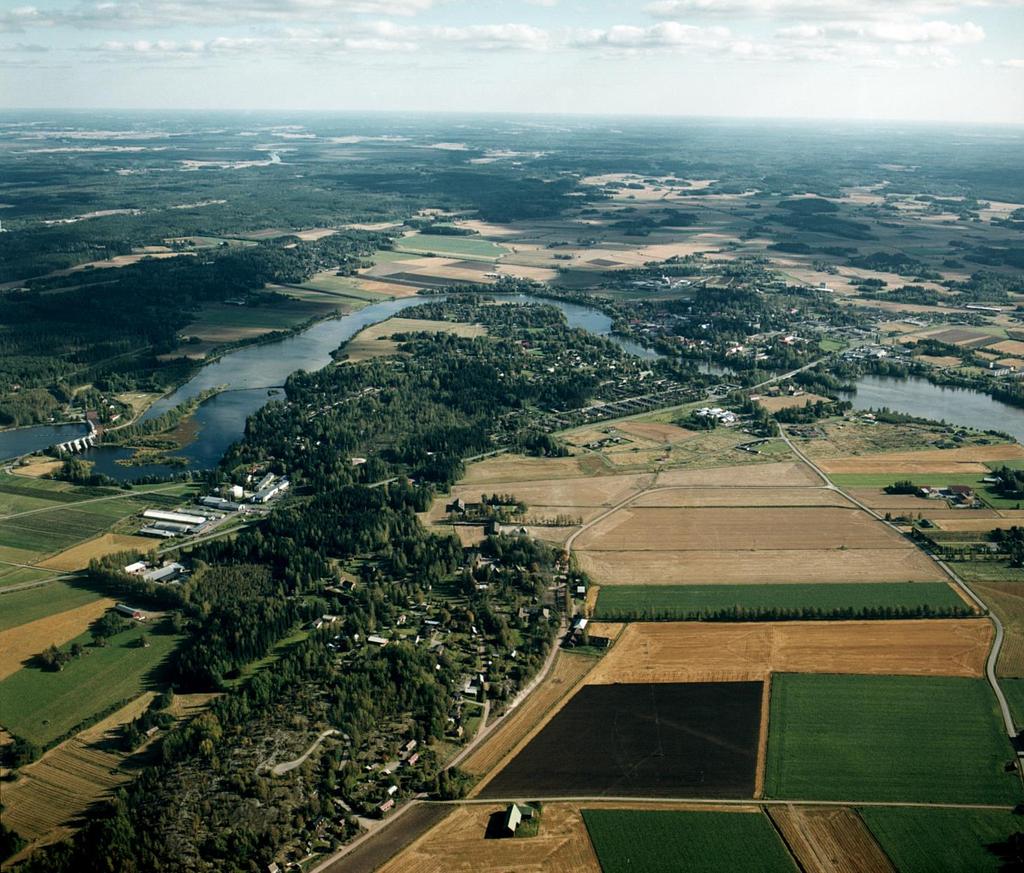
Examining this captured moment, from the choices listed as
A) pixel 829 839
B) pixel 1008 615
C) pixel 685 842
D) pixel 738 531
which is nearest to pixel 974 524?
pixel 1008 615

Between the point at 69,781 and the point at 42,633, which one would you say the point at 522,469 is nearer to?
the point at 42,633

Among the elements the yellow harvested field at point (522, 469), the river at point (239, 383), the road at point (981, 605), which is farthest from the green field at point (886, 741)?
the river at point (239, 383)

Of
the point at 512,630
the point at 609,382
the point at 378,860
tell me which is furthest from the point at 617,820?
the point at 609,382

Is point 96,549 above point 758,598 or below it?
above

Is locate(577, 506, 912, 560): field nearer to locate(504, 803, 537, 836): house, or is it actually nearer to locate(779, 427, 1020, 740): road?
locate(779, 427, 1020, 740): road

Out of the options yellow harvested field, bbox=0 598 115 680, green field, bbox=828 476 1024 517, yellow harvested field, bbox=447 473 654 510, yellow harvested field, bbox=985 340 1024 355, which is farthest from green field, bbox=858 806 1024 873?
yellow harvested field, bbox=985 340 1024 355
